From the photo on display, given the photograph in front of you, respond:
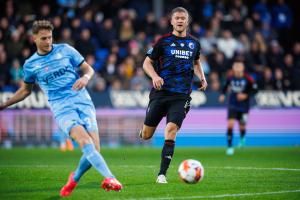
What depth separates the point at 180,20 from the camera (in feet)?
37.8

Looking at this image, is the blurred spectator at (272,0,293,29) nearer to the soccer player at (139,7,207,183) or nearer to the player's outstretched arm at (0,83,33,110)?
the soccer player at (139,7,207,183)

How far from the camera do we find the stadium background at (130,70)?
2434 cm

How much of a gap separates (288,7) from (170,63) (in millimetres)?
18940

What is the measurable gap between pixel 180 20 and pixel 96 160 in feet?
11.1

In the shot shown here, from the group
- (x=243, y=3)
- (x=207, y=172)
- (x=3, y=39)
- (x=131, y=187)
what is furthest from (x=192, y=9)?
(x=131, y=187)

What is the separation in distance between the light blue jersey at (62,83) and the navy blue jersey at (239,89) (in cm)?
1242

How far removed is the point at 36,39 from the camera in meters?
9.85

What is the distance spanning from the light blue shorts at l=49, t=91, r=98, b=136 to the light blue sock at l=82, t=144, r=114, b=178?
418 mm

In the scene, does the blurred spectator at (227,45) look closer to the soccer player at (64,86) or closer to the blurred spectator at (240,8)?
the blurred spectator at (240,8)

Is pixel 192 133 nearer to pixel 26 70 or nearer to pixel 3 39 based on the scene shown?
pixel 3 39

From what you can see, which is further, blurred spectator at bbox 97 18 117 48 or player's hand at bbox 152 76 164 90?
blurred spectator at bbox 97 18 117 48

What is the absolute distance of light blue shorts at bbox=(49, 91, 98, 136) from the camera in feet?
31.4

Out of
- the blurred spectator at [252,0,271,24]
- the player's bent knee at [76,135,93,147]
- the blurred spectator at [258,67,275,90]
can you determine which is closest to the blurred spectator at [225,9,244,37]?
the blurred spectator at [252,0,271,24]

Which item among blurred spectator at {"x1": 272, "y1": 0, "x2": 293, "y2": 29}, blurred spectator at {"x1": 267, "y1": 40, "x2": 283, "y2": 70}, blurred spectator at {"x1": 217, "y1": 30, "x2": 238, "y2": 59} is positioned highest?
blurred spectator at {"x1": 272, "y1": 0, "x2": 293, "y2": 29}
